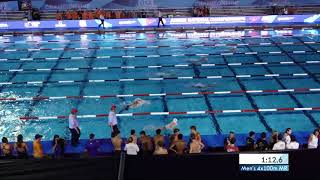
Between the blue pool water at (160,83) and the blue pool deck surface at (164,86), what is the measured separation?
0.03 meters

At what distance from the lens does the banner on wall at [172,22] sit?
81.0 ft

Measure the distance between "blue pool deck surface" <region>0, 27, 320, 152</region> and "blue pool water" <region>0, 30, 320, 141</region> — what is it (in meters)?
0.03

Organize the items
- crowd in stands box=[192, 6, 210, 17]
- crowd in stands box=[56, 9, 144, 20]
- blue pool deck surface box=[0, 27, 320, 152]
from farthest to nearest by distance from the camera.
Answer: crowd in stands box=[192, 6, 210, 17] → crowd in stands box=[56, 9, 144, 20] → blue pool deck surface box=[0, 27, 320, 152]

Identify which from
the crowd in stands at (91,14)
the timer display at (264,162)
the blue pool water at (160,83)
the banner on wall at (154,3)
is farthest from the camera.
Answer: the banner on wall at (154,3)

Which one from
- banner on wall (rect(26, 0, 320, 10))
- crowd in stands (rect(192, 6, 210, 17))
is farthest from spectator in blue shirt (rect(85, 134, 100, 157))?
banner on wall (rect(26, 0, 320, 10))

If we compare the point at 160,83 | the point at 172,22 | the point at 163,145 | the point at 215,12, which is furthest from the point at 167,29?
the point at 163,145

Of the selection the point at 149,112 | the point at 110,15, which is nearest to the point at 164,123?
the point at 149,112

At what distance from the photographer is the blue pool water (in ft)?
40.6

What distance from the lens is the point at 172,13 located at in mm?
27484

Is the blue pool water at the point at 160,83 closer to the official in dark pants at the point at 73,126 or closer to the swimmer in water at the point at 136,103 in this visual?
the swimmer in water at the point at 136,103

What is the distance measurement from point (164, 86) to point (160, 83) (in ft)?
1.06

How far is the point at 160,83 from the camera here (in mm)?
15430

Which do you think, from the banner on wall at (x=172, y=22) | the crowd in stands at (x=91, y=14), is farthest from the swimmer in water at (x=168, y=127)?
the crowd in stands at (x=91, y=14)

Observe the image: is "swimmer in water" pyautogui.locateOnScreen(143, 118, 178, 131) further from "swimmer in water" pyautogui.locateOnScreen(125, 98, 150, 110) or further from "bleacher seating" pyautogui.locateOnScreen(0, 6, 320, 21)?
"bleacher seating" pyautogui.locateOnScreen(0, 6, 320, 21)
